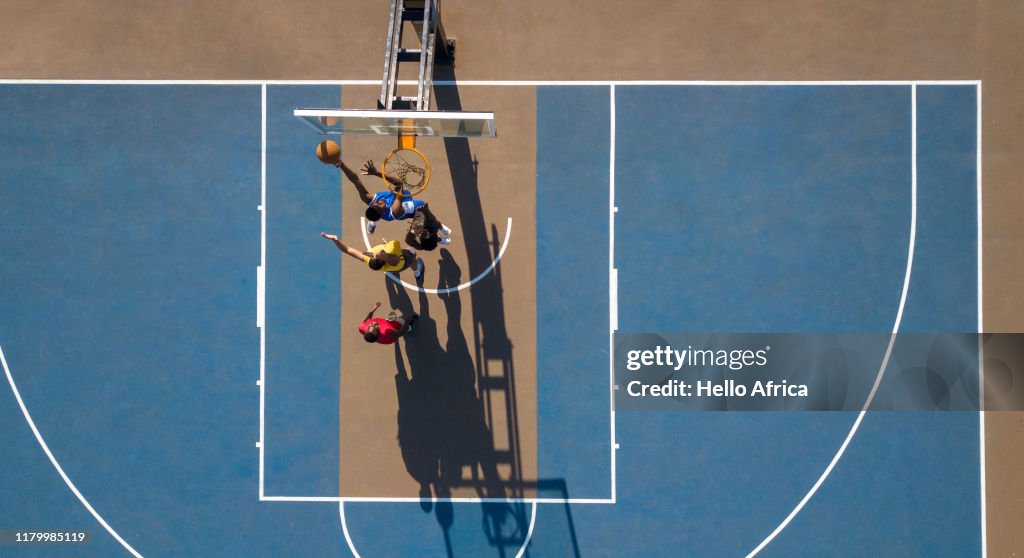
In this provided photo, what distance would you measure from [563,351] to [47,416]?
7.53m

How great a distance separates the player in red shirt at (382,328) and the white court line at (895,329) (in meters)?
5.93

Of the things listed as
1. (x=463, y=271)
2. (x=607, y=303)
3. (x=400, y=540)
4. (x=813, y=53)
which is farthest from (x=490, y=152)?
(x=400, y=540)

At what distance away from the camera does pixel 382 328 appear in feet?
26.9

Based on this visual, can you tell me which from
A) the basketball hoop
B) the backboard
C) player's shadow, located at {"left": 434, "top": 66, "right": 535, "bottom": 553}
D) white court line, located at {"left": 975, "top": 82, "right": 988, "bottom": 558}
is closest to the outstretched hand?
the basketball hoop

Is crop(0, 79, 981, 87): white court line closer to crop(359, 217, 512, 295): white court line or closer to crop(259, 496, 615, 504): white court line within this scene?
crop(359, 217, 512, 295): white court line

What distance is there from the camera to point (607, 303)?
29.7 feet

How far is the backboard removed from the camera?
728 centimetres

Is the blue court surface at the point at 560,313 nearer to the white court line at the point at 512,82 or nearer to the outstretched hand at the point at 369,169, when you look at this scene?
the white court line at the point at 512,82

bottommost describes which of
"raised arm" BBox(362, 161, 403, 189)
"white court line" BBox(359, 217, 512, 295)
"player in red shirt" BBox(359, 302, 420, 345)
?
"player in red shirt" BBox(359, 302, 420, 345)

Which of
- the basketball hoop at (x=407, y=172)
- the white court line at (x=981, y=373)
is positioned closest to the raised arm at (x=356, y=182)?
the basketball hoop at (x=407, y=172)

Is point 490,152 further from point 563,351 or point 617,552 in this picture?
point 617,552

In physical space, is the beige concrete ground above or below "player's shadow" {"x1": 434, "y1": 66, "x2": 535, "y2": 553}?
above

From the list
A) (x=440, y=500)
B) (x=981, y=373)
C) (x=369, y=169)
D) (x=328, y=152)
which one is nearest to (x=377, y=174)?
(x=369, y=169)

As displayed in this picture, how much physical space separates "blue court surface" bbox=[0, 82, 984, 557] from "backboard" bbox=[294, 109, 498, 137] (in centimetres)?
129
